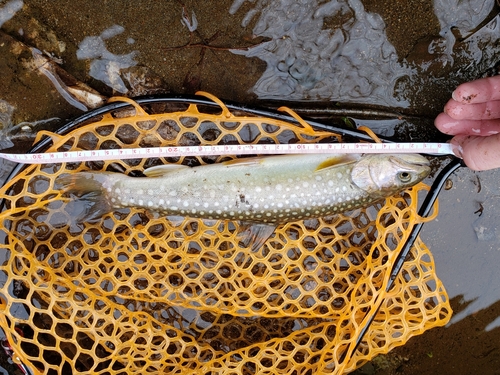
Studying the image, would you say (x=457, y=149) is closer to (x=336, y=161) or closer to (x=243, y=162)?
(x=336, y=161)

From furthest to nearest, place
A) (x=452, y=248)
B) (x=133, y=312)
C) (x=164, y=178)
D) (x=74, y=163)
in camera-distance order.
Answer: (x=452, y=248)
(x=133, y=312)
(x=74, y=163)
(x=164, y=178)

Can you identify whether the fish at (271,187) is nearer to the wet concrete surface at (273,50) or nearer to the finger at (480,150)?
the finger at (480,150)

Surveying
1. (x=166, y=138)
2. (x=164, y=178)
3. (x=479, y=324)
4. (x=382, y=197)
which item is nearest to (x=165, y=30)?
(x=166, y=138)

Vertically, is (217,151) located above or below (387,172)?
below

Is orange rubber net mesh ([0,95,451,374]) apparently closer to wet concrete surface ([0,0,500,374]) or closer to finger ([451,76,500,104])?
wet concrete surface ([0,0,500,374])

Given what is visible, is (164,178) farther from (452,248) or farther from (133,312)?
(452,248)

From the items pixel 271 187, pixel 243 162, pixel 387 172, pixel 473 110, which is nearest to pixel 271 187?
pixel 271 187
